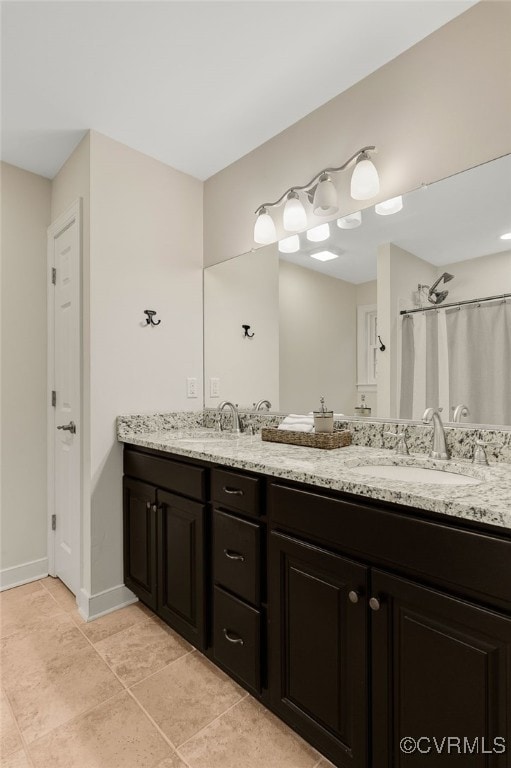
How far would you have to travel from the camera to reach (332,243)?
1838 millimetres

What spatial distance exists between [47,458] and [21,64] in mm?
2015

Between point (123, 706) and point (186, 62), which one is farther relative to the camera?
point (186, 62)

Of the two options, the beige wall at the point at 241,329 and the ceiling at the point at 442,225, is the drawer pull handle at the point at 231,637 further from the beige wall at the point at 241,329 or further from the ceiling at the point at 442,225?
the ceiling at the point at 442,225

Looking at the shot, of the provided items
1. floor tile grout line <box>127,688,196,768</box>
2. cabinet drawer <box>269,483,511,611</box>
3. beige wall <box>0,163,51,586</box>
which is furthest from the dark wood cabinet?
beige wall <box>0,163,51,586</box>

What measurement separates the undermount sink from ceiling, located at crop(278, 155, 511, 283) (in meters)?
0.80

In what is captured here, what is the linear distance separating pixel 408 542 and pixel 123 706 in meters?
1.27

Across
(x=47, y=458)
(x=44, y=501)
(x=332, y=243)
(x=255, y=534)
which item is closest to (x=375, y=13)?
(x=332, y=243)

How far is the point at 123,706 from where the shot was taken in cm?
142

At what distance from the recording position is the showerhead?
150 centimetres

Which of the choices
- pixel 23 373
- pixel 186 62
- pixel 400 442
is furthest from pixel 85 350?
pixel 400 442

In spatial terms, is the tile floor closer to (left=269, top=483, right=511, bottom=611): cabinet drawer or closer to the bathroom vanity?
the bathroom vanity

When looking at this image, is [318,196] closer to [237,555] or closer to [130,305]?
[130,305]

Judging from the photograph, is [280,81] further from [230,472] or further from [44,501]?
[44,501]

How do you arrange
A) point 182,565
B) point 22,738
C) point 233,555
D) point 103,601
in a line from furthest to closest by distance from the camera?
1. point 103,601
2. point 182,565
3. point 233,555
4. point 22,738
